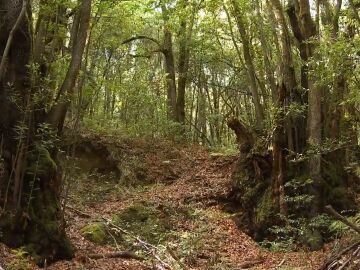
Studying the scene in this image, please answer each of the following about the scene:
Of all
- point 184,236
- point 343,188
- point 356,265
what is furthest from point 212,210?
point 356,265

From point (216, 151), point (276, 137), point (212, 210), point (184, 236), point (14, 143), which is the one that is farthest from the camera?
point (216, 151)

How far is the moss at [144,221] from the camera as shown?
467 inches

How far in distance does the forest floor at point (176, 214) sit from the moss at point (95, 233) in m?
0.16

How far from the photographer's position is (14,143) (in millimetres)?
7930

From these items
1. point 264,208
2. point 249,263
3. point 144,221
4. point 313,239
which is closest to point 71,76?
point 144,221

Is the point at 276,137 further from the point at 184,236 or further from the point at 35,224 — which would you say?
the point at 35,224

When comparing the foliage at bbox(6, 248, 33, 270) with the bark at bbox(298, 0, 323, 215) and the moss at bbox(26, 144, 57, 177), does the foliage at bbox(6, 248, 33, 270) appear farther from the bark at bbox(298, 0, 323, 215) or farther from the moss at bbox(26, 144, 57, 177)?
the bark at bbox(298, 0, 323, 215)

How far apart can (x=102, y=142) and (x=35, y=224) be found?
31.1 ft

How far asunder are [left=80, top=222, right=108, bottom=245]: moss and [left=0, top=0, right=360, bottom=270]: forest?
30 millimetres

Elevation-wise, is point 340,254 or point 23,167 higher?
point 23,167

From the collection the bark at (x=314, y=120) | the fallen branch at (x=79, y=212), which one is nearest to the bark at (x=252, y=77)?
the bark at (x=314, y=120)

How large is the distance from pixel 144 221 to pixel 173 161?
5579 millimetres

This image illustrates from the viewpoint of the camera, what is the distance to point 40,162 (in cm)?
818

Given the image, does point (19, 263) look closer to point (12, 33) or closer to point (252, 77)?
point (12, 33)
